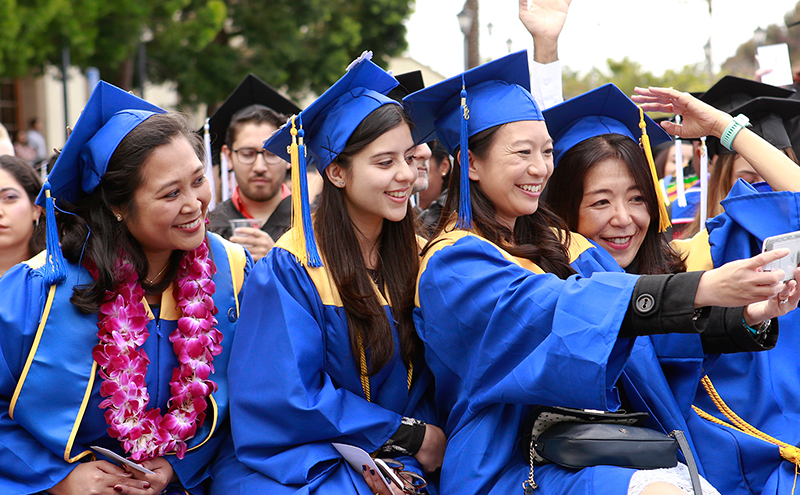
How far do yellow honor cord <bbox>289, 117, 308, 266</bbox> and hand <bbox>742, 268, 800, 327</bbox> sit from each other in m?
1.57

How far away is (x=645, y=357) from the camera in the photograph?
8.90 feet

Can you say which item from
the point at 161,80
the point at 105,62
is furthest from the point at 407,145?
the point at 161,80

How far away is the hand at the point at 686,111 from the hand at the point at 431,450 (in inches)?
64.8

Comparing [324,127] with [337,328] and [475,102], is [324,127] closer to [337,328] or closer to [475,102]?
[475,102]

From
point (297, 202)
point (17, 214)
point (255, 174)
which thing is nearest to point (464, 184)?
point (297, 202)

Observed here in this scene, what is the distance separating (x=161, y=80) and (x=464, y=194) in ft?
52.4

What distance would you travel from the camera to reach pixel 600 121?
10.6 feet

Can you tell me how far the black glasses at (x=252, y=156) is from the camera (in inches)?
195

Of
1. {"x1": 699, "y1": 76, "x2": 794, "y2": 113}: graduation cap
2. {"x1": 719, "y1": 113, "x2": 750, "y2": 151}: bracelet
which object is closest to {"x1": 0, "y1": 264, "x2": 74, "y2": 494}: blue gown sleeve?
{"x1": 719, "y1": 113, "x2": 750, "y2": 151}: bracelet

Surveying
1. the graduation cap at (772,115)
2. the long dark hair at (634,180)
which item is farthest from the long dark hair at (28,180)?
the graduation cap at (772,115)

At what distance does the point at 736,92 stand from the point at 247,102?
10.5 ft

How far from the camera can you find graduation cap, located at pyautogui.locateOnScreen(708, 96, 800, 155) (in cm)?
364

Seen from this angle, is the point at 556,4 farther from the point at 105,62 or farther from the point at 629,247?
the point at 105,62

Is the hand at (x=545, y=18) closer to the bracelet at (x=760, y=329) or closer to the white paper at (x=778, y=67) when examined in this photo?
the white paper at (x=778, y=67)
